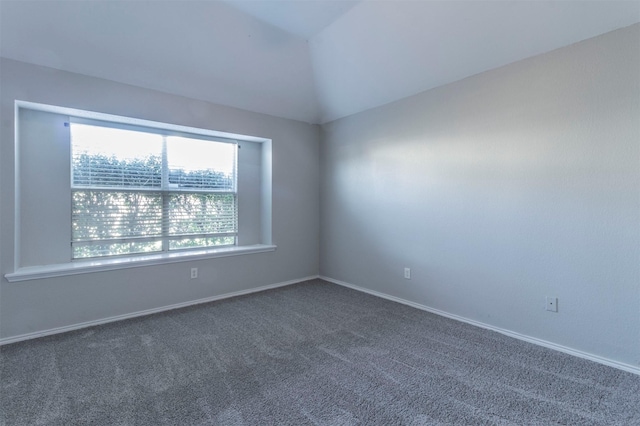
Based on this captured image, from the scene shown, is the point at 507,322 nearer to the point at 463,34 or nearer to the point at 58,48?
the point at 463,34

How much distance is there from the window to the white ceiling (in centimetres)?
66

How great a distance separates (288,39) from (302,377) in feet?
10.2

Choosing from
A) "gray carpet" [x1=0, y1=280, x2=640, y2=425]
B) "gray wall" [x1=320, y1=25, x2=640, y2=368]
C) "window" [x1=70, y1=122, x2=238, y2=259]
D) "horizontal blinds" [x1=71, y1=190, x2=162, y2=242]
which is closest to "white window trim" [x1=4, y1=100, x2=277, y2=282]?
"window" [x1=70, y1=122, x2=238, y2=259]

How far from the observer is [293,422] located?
1579mm

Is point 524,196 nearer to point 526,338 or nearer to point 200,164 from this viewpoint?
point 526,338

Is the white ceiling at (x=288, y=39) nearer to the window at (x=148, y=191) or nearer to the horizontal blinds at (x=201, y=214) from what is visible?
the window at (x=148, y=191)

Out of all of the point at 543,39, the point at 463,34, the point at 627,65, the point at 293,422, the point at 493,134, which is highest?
the point at 463,34

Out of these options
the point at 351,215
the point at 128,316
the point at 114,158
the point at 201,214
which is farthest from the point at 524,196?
the point at 114,158

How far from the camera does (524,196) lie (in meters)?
2.54

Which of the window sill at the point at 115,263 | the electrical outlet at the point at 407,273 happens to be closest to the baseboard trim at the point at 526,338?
the electrical outlet at the point at 407,273

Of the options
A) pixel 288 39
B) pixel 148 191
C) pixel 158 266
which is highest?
pixel 288 39

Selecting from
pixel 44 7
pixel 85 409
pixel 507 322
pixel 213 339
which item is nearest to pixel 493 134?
pixel 507 322

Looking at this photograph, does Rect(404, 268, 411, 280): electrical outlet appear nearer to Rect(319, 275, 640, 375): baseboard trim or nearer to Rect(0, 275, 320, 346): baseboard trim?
Rect(319, 275, 640, 375): baseboard trim

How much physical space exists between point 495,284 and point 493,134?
137 cm
